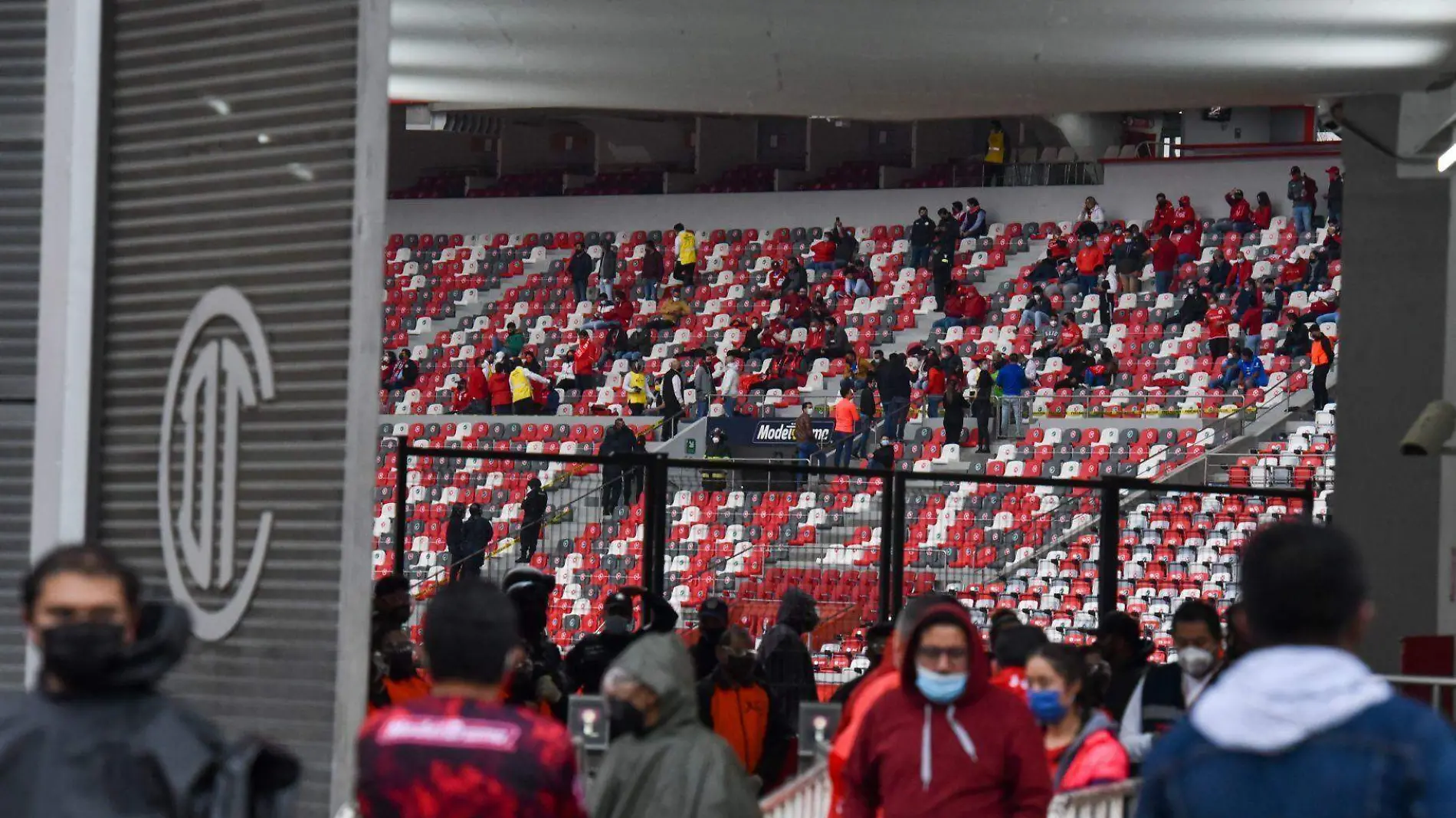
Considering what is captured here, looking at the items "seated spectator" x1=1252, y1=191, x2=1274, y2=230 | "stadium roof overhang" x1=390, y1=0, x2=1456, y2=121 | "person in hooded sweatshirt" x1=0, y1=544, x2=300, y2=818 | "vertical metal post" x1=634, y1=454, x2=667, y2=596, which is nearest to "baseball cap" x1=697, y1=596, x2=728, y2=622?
"vertical metal post" x1=634, y1=454, x2=667, y2=596

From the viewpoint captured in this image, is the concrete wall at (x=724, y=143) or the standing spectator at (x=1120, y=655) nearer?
the standing spectator at (x=1120, y=655)

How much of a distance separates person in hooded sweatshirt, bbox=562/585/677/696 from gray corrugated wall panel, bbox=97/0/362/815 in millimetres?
3043

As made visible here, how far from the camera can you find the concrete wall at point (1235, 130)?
35.3 meters

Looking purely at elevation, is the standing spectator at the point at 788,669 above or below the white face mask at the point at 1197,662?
below

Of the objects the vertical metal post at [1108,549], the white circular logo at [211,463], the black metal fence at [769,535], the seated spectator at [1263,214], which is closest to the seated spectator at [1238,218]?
the seated spectator at [1263,214]

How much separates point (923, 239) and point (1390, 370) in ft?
68.0

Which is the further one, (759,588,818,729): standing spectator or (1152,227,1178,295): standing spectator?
(1152,227,1178,295): standing spectator

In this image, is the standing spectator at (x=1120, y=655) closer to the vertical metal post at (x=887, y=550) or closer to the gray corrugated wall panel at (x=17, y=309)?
the vertical metal post at (x=887, y=550)

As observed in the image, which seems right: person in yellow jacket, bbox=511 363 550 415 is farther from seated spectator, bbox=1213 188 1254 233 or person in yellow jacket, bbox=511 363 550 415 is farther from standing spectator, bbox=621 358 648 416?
seated spectator, bbox=1213 188 1254 233

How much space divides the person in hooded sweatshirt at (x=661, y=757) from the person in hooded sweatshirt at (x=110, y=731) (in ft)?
5.36

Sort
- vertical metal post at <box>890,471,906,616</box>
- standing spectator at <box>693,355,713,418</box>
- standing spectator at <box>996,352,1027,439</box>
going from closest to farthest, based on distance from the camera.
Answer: vertical metal post at <box>890,471,906,616</box>, standing spectator at <box>996,352,1027,439</box>, standing spectator at <box>693,355,713,418</box>

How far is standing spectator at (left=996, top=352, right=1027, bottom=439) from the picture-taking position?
86.8ft

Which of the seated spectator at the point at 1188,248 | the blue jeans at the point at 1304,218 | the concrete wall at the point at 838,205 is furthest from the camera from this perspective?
the concrete wall at the point at 838,205

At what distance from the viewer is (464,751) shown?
124 inches
